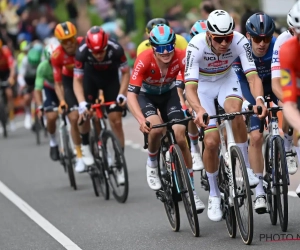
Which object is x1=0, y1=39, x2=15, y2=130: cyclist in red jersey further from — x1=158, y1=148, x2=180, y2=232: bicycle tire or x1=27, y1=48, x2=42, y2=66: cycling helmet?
x1=158, y1=148, x2=180, y2=232: bicycle tire

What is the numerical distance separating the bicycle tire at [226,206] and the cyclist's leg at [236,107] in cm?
26

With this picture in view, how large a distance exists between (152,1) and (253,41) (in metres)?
26.4

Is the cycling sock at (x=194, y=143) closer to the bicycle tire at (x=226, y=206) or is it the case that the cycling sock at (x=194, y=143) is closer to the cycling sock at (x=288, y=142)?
the cycling sock at (x=288, y=142)

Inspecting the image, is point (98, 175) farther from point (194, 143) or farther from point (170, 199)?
point (170, 199)

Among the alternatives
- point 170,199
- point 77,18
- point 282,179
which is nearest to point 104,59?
point 170,199

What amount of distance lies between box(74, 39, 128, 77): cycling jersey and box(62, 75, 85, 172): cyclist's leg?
3.16 feet

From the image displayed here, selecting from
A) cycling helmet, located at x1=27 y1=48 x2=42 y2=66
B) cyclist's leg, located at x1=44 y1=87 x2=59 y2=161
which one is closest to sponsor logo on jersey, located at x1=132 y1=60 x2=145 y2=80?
cyclist's leg, located at x1=44 y1=87 x2=59 y2=161

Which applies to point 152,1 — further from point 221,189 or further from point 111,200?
point 221,189

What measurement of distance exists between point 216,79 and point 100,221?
7.23ft

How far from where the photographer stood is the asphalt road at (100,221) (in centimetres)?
931

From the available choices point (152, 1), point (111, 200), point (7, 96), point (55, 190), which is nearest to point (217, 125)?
point (111, 200)

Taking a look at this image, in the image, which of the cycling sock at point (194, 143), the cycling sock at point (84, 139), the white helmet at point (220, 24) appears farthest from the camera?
the cycling sock at point (84, 139)

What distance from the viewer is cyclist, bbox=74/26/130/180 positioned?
12.3 meters

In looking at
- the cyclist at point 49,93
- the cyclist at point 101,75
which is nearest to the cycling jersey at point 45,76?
the cyclist at point 49,93
